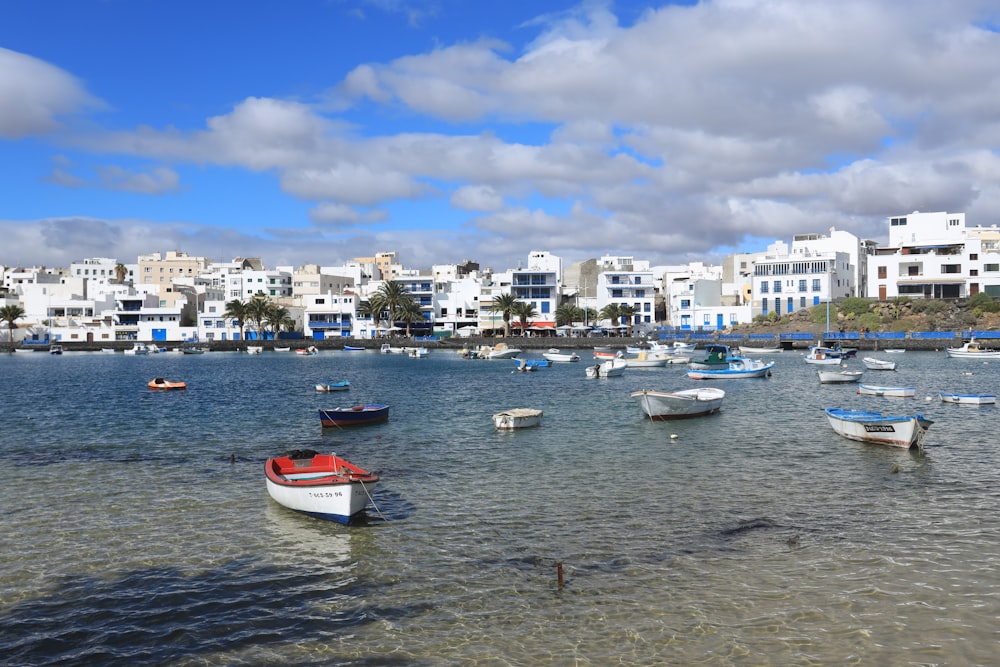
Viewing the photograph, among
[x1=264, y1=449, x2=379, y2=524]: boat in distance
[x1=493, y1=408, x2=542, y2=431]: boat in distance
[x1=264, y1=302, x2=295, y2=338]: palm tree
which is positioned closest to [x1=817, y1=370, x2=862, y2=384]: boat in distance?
[x1=493, y1=408, x2=542, y2=431]: boat in distance

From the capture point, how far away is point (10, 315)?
150500 millimetres

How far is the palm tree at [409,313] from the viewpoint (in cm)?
14550

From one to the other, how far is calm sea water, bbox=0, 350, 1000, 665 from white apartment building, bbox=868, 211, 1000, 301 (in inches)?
4222

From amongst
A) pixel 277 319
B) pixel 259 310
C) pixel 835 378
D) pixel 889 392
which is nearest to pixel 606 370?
pixel 835 378

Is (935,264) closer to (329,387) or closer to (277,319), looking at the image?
(329,387)

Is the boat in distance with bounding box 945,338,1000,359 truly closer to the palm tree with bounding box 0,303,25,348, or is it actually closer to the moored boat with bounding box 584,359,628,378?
the moored boat with bounding box 584,359,628,378

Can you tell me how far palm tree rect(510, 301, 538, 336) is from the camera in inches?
5586

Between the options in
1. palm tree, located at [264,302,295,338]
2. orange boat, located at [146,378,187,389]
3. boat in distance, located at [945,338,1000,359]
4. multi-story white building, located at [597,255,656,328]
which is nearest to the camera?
orange boat, located at [146,378,187,389]

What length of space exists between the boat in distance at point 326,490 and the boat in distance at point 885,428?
2111cm

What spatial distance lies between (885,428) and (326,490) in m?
22.5

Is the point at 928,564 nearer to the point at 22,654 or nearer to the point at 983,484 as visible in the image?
the point at 983,484

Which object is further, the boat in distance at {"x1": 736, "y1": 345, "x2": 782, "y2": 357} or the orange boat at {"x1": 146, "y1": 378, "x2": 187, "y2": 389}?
the boat in distance at {"x1": 736, "y1": 345, "x2": 782, "y2": 357}

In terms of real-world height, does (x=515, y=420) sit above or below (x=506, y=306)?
below

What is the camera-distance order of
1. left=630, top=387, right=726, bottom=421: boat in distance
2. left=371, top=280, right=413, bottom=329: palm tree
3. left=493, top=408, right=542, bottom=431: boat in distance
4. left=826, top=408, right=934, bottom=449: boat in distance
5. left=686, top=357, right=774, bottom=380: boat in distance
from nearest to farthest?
left=826, top=408, right=934, bottom=449: boat in distance, left=493, top=408, right=542, bottom=431: boat in distance, left=630, top=387, right=726, bottom=421: boat in distance, left=686, top=357, right=774, bottom=380: boat in distance, left=371, top=280, right=413, bottom=329: palm tree
